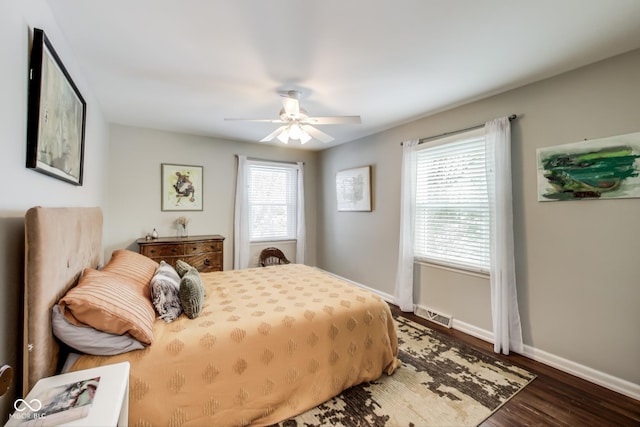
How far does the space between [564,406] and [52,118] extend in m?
3.68

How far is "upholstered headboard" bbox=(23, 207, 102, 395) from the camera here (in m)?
1.15

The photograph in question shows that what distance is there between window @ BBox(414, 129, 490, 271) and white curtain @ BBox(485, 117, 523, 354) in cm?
18

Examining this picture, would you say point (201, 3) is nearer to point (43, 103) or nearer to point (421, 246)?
point (43, 103)

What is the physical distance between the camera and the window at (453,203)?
115 inches

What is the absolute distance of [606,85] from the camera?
6.99 feet

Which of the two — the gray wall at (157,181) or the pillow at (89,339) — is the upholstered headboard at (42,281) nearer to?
the pillow at (89,339)

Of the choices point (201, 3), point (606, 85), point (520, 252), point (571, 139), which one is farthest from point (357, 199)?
point (201, 3)

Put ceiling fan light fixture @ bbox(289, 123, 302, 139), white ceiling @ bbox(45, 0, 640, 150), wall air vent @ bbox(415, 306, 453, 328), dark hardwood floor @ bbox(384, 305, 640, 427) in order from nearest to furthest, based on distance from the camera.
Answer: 1. white ceiling @ bbox(45, 0, 640, 150)
2. dark hardwood floor @ bbox(384, 305, 640, 427)
3. ceiling fan light fixture @ bbox(289, 123, 302, 139)
4. wall air vent @ bbox(415, 306, 453, 328)

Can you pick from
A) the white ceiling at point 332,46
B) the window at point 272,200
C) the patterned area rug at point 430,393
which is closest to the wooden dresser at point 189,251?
the window at point 272,200

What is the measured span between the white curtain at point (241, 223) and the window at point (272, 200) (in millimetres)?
142

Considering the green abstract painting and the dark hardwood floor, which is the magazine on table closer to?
the dark hardwood floor

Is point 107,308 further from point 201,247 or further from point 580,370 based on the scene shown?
point 580,370

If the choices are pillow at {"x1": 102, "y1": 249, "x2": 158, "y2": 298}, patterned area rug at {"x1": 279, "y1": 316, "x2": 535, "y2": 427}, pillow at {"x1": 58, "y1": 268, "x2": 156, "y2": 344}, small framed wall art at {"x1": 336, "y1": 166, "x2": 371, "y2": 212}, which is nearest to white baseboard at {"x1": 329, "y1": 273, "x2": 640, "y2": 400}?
patterned area rug at {"x1": 279, "y1": 316, "x2": 535, "y2": 427}

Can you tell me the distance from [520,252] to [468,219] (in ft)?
1.91
